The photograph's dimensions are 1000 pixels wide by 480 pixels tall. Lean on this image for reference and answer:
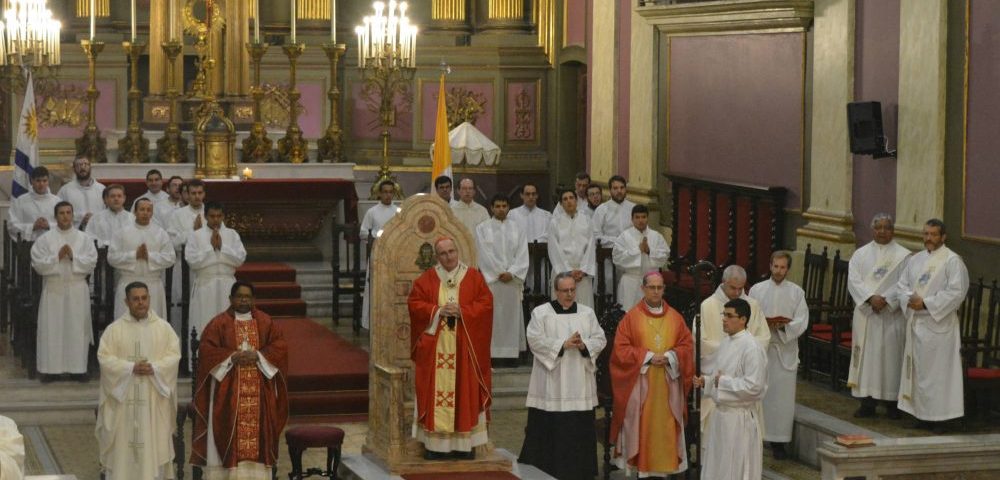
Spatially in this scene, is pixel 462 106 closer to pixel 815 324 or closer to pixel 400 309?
pixel 815 324

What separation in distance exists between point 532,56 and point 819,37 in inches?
303

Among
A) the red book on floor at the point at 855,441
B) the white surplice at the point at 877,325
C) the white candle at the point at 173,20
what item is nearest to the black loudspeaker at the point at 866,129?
the white surplice at the point at 877,325

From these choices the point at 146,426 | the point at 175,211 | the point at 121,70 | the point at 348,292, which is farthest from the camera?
the point at 121,70

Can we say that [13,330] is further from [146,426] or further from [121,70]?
[121,70]

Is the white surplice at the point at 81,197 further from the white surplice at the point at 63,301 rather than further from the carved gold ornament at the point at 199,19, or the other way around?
the carved gold ornament at the point at 199,19

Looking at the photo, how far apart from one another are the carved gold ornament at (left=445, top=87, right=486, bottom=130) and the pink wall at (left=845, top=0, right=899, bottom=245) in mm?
8335

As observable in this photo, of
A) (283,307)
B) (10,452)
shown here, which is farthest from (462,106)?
(10,452)

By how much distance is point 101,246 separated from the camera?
16.3m

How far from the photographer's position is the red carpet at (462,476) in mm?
12320

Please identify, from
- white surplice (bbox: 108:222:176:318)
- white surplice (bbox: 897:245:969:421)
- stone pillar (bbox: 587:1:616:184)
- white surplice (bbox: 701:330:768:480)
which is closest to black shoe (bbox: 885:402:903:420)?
white surplice (bbox: 897:245:969:421)

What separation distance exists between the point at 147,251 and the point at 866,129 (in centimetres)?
593

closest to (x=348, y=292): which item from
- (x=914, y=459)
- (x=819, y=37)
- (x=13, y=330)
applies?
(x=13, y=330)

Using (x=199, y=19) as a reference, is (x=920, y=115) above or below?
below

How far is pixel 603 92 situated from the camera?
73.2ft
